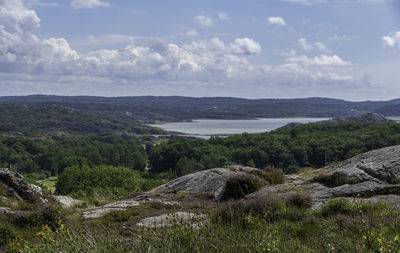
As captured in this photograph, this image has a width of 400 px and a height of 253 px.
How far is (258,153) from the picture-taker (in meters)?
105

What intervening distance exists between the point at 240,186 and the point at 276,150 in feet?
316

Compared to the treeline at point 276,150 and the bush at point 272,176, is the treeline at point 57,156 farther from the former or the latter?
the bush at point 272,176

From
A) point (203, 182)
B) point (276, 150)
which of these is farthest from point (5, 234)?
point (276, 150)

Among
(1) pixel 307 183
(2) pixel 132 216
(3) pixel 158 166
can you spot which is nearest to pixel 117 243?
(2) pixel 132 216

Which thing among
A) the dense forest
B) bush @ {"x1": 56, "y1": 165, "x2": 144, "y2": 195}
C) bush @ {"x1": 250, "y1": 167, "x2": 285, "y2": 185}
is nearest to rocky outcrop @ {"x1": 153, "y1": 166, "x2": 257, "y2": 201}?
bush @ {"x1": 250, "y1": 167, "x2": 285, "y2": 185}

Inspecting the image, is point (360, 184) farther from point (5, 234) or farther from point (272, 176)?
point (5, 234)

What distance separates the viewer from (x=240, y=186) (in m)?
12.4

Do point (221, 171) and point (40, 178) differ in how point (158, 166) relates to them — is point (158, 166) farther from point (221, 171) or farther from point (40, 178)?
point (221, 171)

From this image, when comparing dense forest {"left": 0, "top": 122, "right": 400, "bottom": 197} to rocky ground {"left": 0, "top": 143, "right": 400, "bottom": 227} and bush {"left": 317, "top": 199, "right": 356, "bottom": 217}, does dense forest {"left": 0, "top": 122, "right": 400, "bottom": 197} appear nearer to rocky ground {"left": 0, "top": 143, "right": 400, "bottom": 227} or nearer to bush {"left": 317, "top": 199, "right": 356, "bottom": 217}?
rocky ground {"left": 0, "top": 143, "right": 400, "bottom": 227}

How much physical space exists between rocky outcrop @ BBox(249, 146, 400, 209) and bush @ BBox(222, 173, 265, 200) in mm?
850

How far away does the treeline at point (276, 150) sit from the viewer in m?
99.5

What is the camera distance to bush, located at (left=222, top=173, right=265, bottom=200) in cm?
1228

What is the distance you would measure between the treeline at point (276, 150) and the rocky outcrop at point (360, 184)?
78.9 metres

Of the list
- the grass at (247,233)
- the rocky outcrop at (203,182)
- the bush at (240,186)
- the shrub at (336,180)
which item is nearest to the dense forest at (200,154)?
the rocky outcrop at (203,182)
